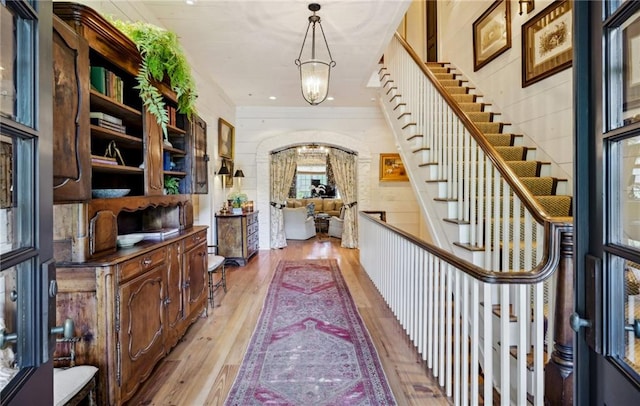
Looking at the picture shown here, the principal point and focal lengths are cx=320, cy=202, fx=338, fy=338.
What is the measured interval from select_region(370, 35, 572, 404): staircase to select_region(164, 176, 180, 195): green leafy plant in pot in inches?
93.1

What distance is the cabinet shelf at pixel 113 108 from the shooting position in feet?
6.47

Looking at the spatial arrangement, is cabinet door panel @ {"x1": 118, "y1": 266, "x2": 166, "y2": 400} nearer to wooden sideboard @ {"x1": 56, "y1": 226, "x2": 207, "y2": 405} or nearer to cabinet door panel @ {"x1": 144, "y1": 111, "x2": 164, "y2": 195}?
wooden sideboard @ {"x1": 56, "y1": 226, "x2": 207, "y2": 405}

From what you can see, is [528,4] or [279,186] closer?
[528,4]

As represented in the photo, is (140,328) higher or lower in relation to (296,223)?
lower

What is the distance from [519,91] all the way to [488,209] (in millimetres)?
2494

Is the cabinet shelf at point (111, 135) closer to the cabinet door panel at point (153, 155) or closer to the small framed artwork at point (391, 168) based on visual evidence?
the cabinet door panel at point (153, 155)

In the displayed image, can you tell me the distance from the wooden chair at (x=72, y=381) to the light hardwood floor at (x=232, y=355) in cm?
49

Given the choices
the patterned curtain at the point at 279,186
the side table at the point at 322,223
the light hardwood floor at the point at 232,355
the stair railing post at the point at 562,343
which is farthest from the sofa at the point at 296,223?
the stair railing post at the point at 562,343

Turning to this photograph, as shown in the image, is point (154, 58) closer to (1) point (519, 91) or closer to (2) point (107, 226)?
(2) point (107, 226)

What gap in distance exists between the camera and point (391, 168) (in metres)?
7.19

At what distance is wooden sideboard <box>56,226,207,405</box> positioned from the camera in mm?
1746

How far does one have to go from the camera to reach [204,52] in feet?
13.8

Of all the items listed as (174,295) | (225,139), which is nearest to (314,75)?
(174,295)

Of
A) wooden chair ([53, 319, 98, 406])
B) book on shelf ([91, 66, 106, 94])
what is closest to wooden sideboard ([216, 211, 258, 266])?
book on shelf ([91, 66, 106, 94])
